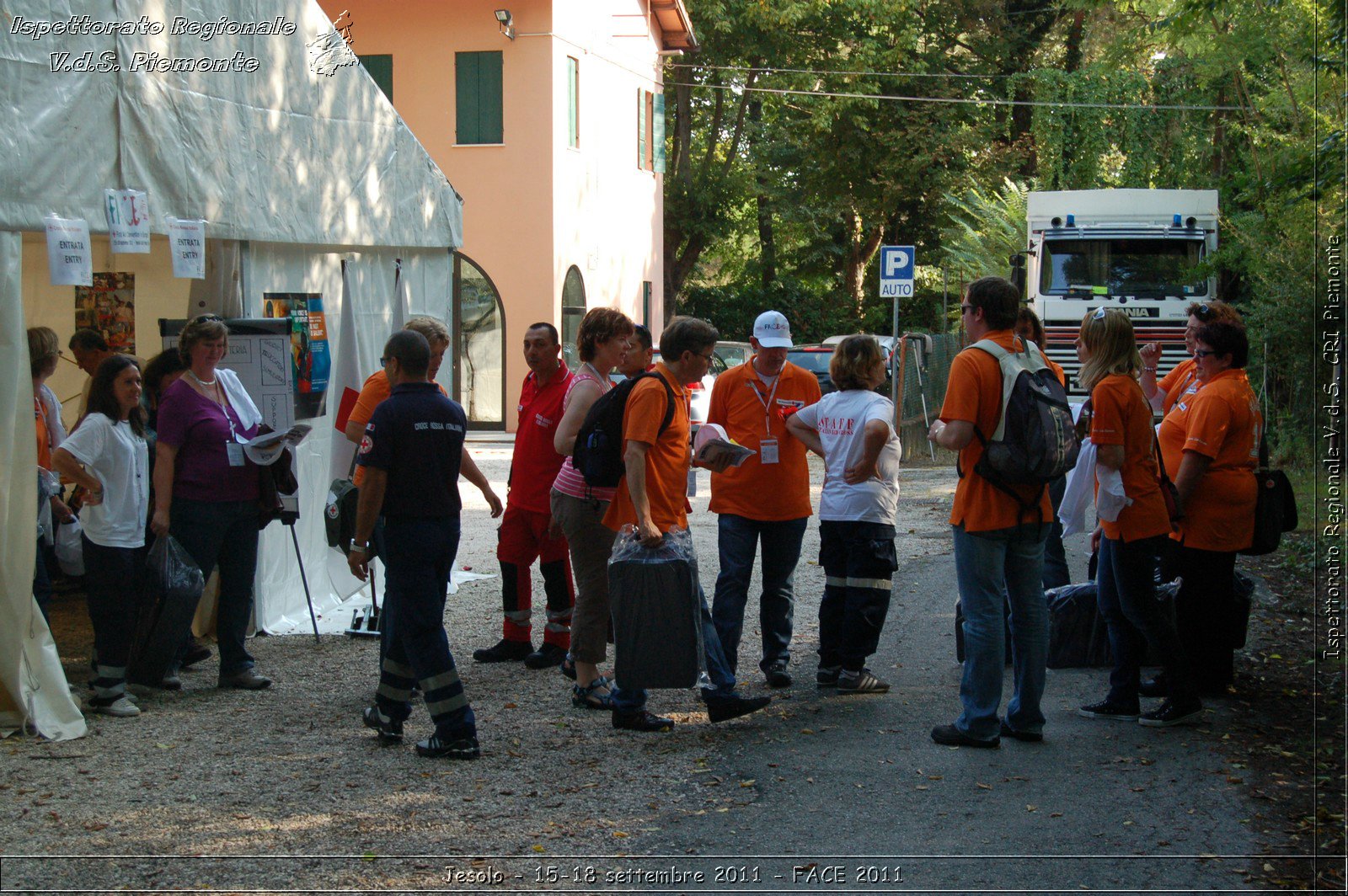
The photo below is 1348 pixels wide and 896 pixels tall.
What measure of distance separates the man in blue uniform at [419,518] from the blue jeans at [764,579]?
4.85 feet

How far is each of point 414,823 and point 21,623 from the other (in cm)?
227

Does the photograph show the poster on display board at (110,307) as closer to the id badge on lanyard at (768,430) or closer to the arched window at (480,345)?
the id badge on lanyard at (768,430)

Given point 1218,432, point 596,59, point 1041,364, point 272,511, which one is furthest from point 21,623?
point 596,59

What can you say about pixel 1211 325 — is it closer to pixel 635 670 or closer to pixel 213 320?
pixel 635 670

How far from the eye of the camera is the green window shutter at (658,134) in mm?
29797

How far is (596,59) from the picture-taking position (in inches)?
1001

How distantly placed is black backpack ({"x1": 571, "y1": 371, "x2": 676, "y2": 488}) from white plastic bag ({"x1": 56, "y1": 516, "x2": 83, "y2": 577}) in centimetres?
288

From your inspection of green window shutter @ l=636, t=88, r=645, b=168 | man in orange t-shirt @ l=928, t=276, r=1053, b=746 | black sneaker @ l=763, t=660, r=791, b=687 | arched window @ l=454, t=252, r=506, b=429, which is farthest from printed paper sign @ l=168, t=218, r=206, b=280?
green window shutter @ l=636, t=88, r=645, b=168

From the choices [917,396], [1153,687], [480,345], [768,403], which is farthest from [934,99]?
[1153,687]

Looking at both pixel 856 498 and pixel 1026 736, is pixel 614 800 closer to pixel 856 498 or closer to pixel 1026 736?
pixel 1026 736

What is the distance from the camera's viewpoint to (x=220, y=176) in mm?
7227

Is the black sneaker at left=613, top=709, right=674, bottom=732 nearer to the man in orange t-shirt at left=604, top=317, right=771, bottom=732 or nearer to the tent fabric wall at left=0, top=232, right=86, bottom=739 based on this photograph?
the man in orange t-shirt at left=604, top=317, right=771, bottom=732

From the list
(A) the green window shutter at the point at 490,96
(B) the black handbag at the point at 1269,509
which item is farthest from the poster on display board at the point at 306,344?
(A) the green window shutter at the point at 490,96

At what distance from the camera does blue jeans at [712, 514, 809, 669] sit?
6449 millimetres
